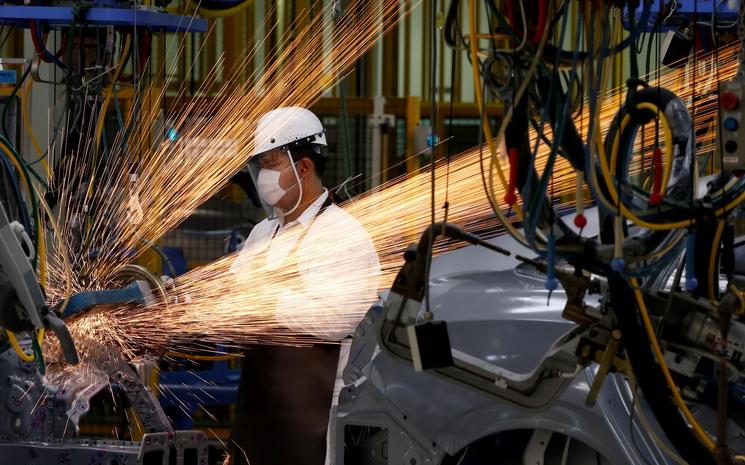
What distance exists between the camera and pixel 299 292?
602 centimetres

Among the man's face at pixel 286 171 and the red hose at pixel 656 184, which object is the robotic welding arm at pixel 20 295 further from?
the red hose at pixel 656 184

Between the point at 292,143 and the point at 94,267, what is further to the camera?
the point at 94,267

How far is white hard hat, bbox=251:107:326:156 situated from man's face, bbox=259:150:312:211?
0.13ft

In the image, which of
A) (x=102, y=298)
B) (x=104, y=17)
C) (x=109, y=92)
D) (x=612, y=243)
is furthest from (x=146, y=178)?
(x=612, y=243)

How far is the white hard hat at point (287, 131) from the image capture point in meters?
6.36

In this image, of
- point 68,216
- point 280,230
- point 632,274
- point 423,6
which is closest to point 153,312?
point 280,230

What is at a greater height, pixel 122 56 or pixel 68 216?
pixel 122 56

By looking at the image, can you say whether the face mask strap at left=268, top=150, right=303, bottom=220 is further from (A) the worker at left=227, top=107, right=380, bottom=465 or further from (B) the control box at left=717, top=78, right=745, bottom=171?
(B) the control box at left=717, top=78, right=745, bottom=171

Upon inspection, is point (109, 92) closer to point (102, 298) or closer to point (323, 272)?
point (323, 272)

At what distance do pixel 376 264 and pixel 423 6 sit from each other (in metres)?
5.95

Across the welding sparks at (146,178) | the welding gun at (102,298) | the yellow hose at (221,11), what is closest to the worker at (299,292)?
the welding sparks at (146,178)

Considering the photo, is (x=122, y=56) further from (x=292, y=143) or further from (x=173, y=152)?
(x=292, y=143)

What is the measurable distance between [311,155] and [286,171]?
0.15 metres

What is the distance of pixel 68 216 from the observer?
7730 mm
